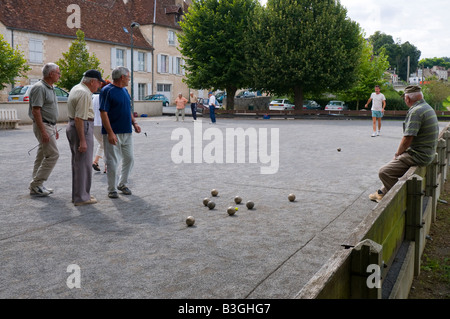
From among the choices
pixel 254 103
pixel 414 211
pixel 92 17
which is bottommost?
pixel 414 211

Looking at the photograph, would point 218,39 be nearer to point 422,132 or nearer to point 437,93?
point 437,93

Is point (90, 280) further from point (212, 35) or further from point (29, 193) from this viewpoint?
point (212, 35)

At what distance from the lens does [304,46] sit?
36281mm

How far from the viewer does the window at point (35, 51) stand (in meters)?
39.9

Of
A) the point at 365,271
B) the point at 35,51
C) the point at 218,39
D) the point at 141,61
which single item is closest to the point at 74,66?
the point at 35,51

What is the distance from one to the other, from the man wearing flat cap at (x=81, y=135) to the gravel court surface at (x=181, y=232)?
11.5 inches

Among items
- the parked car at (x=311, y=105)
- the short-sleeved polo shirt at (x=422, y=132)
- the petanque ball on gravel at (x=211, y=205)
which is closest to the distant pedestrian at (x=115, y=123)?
the petanque ball on gravel at (x=211, y=205)

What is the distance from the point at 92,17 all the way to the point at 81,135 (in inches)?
1701

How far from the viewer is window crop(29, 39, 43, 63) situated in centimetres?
3988

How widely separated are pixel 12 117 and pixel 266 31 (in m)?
20.5

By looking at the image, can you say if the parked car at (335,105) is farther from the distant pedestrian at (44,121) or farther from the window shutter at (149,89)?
the distant pedestrian at (44,121)

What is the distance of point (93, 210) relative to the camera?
23.3 ft

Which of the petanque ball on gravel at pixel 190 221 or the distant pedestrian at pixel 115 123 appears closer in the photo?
the petanque ball on gravel at pixel 190 221
